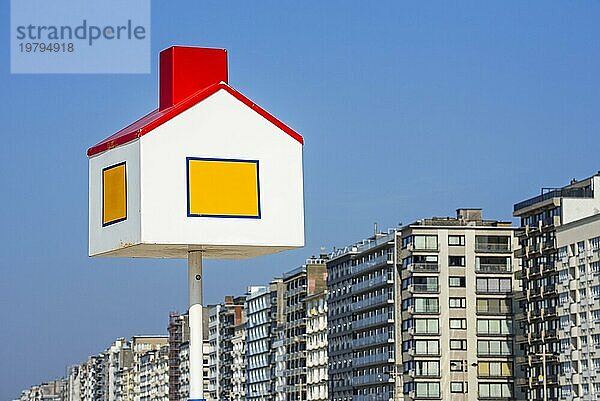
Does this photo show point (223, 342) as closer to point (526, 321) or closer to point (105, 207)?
point (526, 321)

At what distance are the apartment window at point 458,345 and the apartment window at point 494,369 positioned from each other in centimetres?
210

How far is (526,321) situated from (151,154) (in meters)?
115

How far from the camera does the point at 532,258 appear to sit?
12038 centimetres

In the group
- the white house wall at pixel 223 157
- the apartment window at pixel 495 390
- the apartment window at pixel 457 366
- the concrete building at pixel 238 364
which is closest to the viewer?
the white house wall at pixel 223 157

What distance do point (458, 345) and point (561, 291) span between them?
1655cm

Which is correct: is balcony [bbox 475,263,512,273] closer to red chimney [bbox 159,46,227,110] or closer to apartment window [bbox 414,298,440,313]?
apartment window [bbox 414,298,440,313]

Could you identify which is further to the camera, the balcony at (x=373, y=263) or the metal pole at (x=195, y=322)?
the balcony at (x=373, y=263)

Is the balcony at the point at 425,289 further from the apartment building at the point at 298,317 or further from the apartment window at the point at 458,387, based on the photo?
the apartment building at the point at 298,317

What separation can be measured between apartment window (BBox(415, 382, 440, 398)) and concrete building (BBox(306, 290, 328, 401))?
2363 cm

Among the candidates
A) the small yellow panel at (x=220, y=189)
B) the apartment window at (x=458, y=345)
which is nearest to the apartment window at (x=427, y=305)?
the apartment window at (x=458, y=345)

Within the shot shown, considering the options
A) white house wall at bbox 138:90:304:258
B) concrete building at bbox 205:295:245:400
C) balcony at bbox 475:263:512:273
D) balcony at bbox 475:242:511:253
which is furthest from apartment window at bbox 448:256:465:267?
white house wall at bbox 138:90:304:258

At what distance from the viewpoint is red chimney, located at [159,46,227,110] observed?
10.6 meters

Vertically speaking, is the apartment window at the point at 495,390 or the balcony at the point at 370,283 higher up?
the balcony at the point at 370,283

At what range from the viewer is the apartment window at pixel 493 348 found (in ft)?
413
